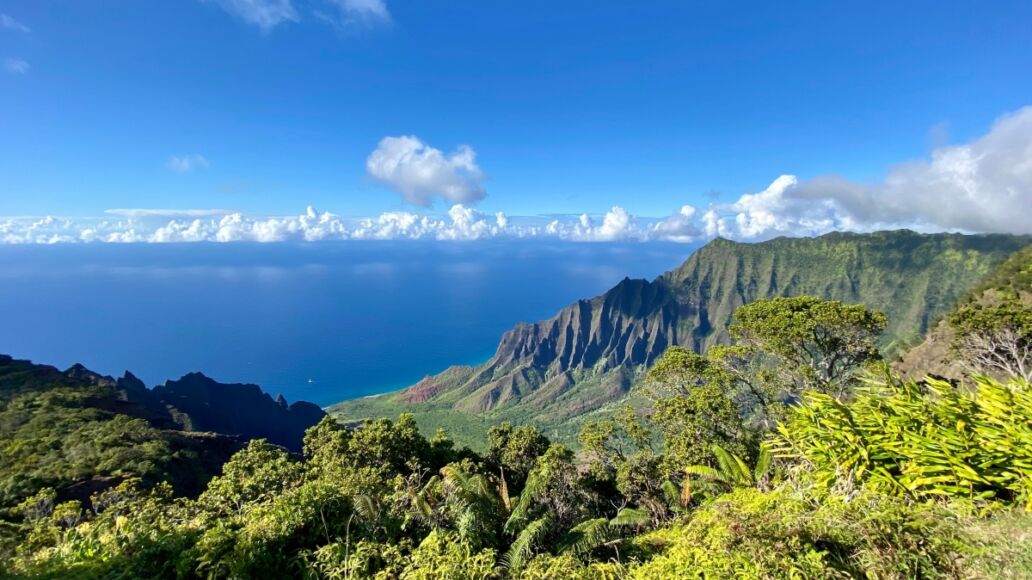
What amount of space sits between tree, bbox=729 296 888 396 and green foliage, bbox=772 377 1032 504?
14534 mm

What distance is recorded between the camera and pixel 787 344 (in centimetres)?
1845

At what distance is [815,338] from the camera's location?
1841 cm

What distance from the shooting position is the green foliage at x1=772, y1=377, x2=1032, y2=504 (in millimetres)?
3834

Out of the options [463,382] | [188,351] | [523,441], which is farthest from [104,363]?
[523,441]

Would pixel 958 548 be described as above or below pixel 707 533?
above

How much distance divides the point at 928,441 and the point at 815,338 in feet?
55.2

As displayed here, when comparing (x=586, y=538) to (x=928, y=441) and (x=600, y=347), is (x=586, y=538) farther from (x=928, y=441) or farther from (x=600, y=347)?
(x=600, y=347)

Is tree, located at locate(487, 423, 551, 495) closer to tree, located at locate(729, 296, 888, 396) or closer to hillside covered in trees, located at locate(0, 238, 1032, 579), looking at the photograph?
hillside covered in trees, located at locate(0, 238, 1032, 579)

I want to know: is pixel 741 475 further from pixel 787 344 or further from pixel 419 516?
pixel 419 516

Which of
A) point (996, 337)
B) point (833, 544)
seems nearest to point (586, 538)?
point (833, 544)

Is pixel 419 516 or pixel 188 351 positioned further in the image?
pixel 188 351

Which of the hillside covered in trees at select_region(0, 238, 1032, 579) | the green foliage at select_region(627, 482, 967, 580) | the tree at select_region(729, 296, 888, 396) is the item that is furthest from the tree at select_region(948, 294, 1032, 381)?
the green foliage at select_region(627, 482, 967, 580)

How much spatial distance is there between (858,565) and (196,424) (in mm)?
77687

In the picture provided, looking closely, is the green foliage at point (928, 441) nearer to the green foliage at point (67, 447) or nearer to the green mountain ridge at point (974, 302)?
the green foliage at point (67, 447)
